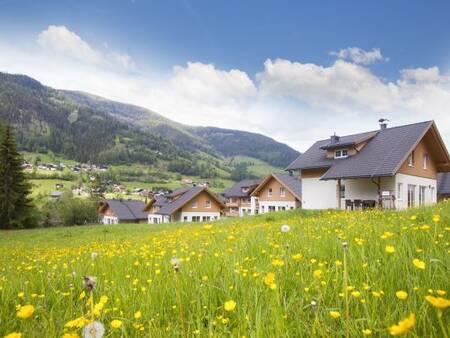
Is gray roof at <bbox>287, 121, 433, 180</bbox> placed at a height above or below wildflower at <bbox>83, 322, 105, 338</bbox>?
above

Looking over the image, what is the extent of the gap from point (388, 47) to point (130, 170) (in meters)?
177

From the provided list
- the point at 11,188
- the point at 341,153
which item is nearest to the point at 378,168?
the point at 341,153

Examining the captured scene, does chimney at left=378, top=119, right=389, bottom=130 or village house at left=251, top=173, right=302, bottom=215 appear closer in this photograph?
chimney at left=378, top=119, right=389, bottom=130

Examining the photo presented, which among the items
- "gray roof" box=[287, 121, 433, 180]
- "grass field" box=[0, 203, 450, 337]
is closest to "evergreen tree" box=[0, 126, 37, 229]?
"gray roof" box=[287, 121, 433, 180]

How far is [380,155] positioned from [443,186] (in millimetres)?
23149

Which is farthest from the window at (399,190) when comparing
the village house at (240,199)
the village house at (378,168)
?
the village house at (240,199)

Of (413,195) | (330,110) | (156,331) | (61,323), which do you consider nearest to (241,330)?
(156,331)

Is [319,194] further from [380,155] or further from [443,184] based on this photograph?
[443,184]

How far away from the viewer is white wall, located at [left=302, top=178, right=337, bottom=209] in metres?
34.2

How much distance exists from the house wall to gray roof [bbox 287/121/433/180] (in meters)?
1.86

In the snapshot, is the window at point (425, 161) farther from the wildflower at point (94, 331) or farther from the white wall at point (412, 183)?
the wildflower at point (94, 331)

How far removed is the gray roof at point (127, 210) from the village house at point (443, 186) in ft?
221

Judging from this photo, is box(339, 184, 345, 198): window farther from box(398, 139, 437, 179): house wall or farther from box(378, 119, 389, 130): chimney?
box(378, 119, 389, 130): chimney

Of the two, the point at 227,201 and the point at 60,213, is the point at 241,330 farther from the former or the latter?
the point at 227,201
